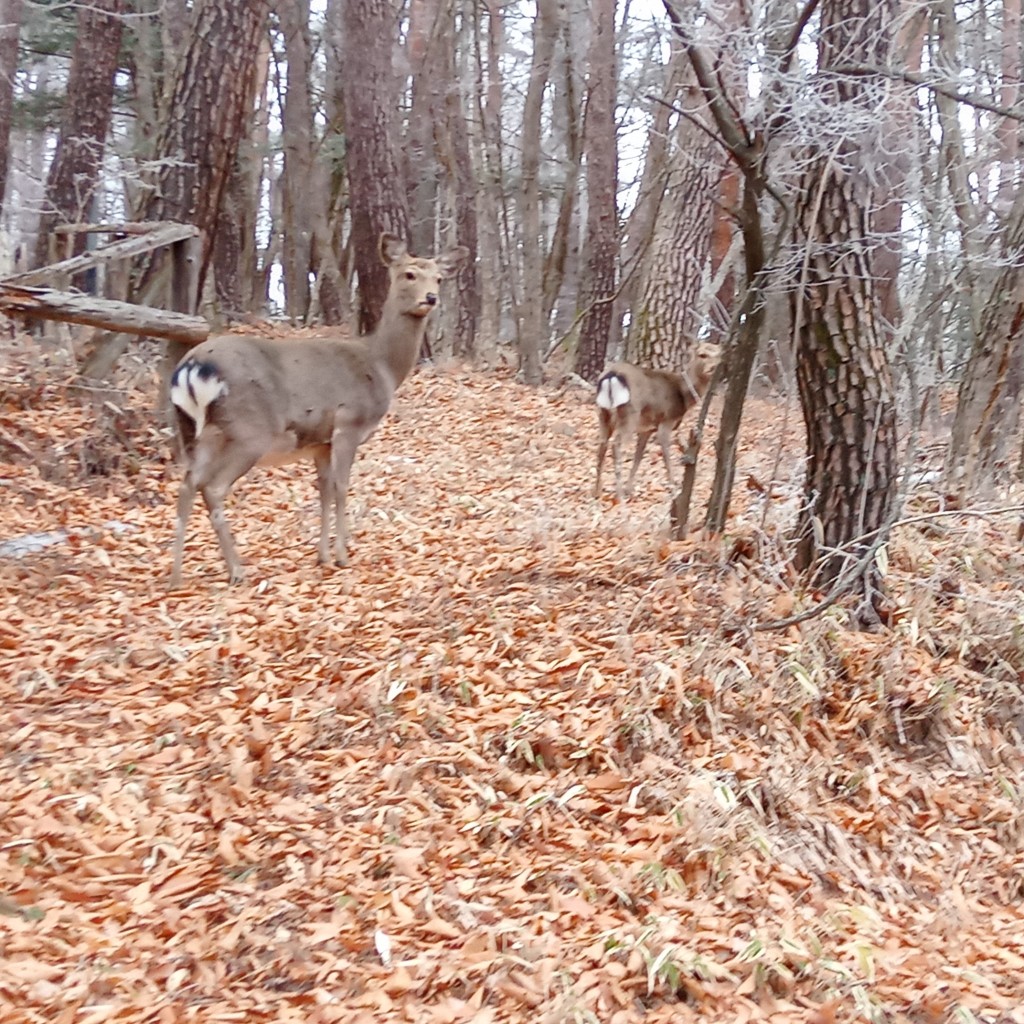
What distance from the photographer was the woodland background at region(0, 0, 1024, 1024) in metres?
3.53

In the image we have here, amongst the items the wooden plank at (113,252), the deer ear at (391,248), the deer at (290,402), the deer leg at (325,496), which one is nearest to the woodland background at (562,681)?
the deer leg at (325,496)

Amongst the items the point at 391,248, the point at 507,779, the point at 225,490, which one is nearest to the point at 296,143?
the point at 391,248

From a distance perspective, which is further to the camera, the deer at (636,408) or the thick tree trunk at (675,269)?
the thick tree trunk at (675,269)

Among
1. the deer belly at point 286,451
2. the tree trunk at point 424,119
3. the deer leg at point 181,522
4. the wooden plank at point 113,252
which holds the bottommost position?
the deer leg at point 181,522

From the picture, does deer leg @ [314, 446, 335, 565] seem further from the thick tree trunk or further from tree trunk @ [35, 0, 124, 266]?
tree trunk @ [35, 0, 124, 266]

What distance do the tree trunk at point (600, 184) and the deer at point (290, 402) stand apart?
A: 19.4 feet

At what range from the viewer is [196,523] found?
7.52 m

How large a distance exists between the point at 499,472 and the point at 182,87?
12.8 ft

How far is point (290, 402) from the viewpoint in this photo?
6.82 m

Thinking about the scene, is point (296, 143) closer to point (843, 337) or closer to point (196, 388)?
point (196, 388)

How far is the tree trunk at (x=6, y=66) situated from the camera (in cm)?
1084

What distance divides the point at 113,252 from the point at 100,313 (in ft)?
2.80

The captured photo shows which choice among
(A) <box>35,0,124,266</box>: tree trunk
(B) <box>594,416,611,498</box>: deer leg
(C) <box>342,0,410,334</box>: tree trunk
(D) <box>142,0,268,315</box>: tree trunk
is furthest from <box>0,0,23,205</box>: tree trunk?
(B) <box>594,416,611,498</box>: deer leg

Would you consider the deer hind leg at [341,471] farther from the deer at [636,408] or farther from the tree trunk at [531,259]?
the tree trunk at [531,259]
